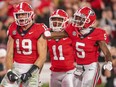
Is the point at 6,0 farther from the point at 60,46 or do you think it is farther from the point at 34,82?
the point at 34,82

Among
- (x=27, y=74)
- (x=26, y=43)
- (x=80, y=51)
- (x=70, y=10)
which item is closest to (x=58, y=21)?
(x=80, y=51)

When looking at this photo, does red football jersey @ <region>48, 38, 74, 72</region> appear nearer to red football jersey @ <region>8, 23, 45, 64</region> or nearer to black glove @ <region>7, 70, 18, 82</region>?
red football jersey @ <region>8, 23, 45, 64</region>

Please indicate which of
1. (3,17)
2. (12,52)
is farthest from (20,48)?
(3,17)

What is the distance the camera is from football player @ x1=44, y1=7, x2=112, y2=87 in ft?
32.3

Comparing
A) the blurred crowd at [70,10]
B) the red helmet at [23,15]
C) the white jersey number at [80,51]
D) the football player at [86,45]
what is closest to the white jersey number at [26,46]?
the red helmet at [23,15]

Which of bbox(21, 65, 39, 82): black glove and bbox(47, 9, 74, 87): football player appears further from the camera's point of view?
bbox(47, 9, 74, 87): football player

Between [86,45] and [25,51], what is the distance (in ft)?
3.46

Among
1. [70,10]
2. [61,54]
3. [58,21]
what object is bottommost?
[61,54]

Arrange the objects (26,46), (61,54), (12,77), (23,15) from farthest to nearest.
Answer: (61,54) → (23,15) → (26,46) → (12,77)

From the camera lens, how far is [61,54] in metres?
10.3

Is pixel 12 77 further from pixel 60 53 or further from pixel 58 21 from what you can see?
pixel 58 21

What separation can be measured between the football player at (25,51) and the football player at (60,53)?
784 millimetres

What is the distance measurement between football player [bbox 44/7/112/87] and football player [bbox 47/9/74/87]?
0.25 meters

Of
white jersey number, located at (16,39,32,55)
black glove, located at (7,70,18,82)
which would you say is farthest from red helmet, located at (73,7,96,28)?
black glove, located at (7,70,18,82)
